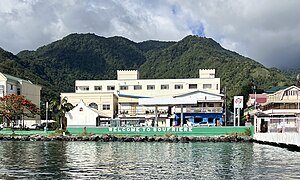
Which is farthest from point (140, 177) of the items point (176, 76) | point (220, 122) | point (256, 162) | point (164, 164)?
point (176, 76)

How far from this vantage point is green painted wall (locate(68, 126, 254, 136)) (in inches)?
2591

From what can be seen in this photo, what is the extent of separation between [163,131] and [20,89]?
40.1 m

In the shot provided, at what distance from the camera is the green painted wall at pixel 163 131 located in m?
65.8

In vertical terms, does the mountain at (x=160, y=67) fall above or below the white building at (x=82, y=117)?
above

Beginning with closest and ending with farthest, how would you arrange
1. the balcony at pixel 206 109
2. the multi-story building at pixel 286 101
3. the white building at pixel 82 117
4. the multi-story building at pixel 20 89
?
the white building at pixel 82 117
the balcony at pixel 206 109
the multi-story building at pixel 286 101
the multi-story building at pixel 20 89

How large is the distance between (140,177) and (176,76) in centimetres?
12766

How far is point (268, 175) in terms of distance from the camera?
24906mm

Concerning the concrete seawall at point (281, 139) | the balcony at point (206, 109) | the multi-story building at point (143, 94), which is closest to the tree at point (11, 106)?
the multi-story building at point (143, 94)

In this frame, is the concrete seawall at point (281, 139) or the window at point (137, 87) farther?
the window at point (137, 87)

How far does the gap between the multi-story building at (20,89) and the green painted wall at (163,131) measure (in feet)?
79.6

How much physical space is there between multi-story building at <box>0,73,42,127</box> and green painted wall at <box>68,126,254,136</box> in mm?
24255

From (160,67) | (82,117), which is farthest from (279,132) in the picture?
(160,67)

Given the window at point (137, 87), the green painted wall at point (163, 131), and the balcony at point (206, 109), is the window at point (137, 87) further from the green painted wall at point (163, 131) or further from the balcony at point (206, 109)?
the green painted wall at point (163, 131)

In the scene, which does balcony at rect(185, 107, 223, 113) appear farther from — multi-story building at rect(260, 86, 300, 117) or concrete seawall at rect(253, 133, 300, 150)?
concrete seawall at rect(253, 133, 300, 150)
